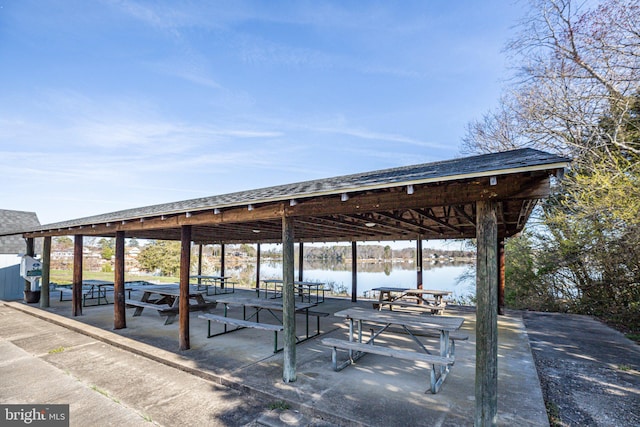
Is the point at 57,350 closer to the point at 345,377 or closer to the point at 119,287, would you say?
the point at 119,287

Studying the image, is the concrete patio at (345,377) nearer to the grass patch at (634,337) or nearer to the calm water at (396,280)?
the grass patch at (634,337)

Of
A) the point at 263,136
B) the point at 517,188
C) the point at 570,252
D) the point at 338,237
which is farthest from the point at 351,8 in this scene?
the point at 263,136

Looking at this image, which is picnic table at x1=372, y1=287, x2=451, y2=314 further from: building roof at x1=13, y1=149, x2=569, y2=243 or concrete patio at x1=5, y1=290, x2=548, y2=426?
building roof at x1=13, y1=149, x2=569, y2=243

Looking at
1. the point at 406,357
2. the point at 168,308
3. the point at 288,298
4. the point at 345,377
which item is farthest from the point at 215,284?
the point at 406,357

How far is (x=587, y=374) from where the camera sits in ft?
12.5

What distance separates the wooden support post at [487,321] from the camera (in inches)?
94.0

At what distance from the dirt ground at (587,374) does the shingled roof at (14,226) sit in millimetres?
14734

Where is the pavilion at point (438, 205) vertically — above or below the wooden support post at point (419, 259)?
above

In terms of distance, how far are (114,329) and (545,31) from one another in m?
12.2

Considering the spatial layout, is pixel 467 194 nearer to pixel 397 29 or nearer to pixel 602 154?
pixel 397 29

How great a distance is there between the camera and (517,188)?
2.28m

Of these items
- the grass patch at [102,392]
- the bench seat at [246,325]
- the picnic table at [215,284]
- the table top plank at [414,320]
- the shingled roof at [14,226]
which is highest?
the shingled roof at [14,226]

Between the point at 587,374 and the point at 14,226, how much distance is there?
1941 centimetres

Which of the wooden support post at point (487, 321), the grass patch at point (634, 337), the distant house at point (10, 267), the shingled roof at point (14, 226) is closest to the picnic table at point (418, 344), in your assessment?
the wooden support post at point (487, 321)
